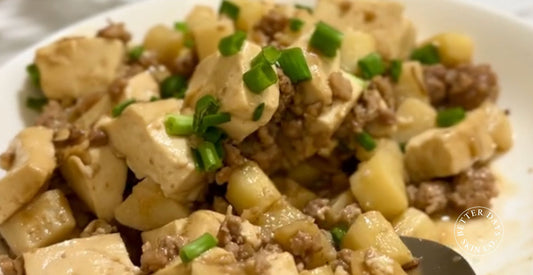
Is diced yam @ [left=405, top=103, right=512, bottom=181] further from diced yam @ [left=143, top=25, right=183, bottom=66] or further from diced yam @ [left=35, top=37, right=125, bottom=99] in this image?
diced yam @ [left=35, top=37, right=125, bottom=99]

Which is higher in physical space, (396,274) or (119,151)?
(119,151)

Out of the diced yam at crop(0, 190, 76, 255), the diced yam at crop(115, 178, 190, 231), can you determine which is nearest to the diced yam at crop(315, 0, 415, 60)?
the diced yam at crop(115, 178, 190, 231)

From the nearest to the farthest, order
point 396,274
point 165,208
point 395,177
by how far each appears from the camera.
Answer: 1. point 396,274
2. point 165,208
3. point 395,177

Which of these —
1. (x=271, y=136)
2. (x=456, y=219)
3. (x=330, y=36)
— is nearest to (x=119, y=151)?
(x=271, y=136)

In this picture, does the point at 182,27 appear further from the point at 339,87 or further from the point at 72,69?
the point at 339,87

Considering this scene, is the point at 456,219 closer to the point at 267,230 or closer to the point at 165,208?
the point at 267,230

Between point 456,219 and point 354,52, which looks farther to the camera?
point 354,52
